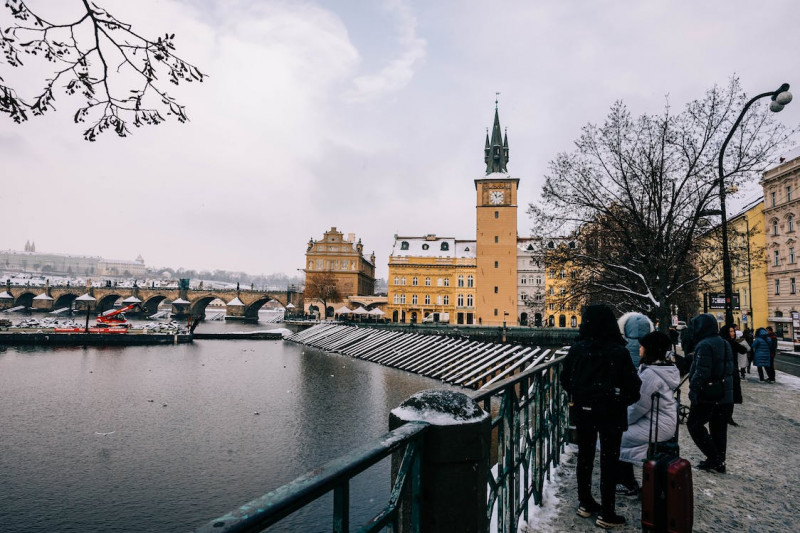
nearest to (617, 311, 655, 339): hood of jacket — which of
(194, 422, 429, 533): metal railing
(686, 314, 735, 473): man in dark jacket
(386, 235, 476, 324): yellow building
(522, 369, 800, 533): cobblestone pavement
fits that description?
(686, 314, 735, 473): man in dark jacket

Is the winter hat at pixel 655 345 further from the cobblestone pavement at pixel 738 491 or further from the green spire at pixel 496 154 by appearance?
the green spire at pixel 496 154

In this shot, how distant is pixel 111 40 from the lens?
11.9 feet

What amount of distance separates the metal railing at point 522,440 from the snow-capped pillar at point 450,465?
21.4 inches

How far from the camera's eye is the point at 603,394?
11.9 ft

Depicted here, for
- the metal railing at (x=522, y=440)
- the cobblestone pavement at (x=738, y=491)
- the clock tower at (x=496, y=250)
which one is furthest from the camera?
the clock tower at (x=496, y=250)

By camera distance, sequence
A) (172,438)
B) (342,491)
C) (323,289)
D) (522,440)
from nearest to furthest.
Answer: (342,491) < (522,440) < (172,438) < (323,289)

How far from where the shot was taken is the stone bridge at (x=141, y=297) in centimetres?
7494

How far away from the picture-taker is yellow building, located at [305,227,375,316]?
62.9 meters

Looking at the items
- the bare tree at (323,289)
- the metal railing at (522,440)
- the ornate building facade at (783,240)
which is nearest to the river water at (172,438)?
the metal railing at (522,440)

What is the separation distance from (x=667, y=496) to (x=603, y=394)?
856 millimetres

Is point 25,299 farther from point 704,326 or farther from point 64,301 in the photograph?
point 704,326

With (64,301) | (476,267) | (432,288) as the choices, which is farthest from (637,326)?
(64,301)

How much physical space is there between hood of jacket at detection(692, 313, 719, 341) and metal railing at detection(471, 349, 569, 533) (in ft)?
5.89

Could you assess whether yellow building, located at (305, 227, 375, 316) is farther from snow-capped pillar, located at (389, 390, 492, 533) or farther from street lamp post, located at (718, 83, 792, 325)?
snow-capped pillar, located at (389, 390, 492, 533)
